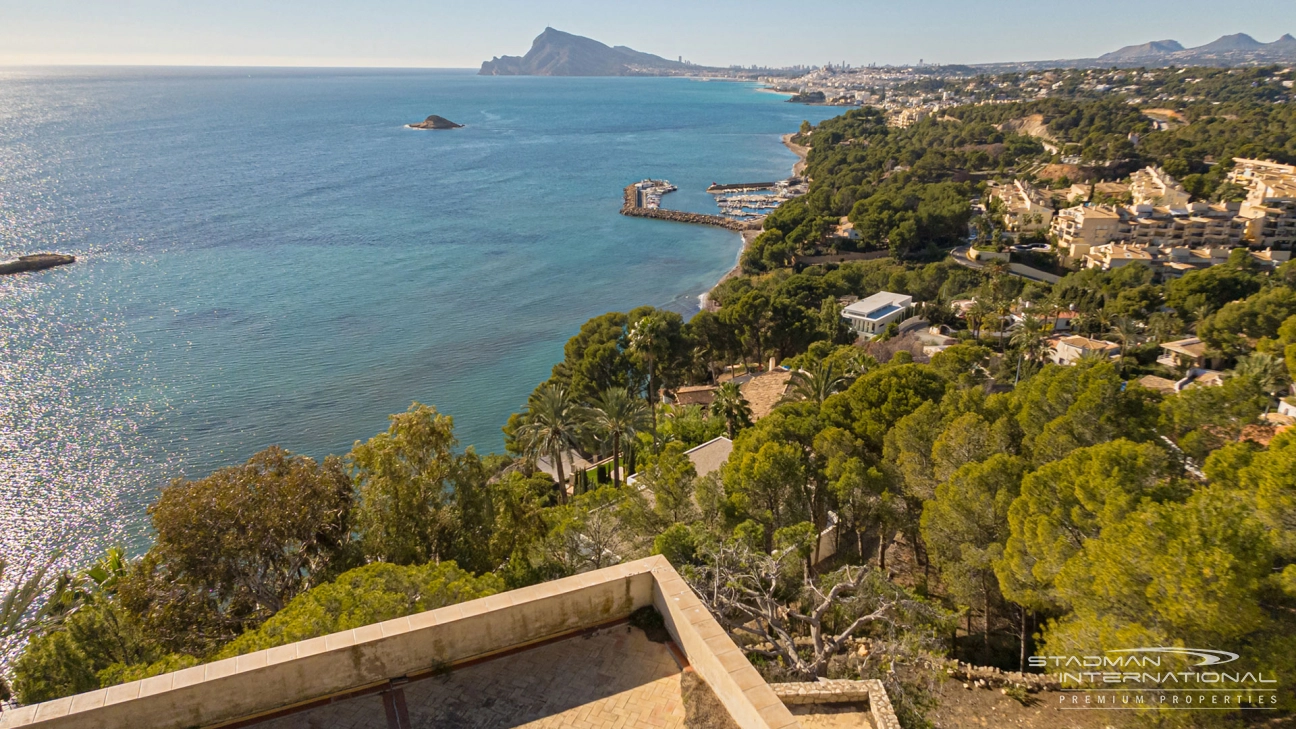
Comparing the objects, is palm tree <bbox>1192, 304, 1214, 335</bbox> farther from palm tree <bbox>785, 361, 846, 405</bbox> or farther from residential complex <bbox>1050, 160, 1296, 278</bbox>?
palm tree <bbox>785, 361, 846, 405</bbox>

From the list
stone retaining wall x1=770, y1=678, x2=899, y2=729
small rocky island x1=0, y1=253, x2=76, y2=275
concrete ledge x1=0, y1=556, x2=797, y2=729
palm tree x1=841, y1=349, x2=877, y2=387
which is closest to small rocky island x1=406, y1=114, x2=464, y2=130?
small rocky island x1=0, y1=253, x2=76, y2=275

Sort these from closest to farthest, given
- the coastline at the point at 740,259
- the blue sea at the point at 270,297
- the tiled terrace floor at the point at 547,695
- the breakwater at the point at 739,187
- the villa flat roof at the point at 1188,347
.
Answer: the tiled terrace floor at the point at 547,695 < the blue sea at the point at 270,297 < the villa flat roof at the point at 1188,347 < the coastline at the point at 740,259 < the breakwater at the point at 739,187

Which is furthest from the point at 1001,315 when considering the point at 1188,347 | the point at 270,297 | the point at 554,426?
the point at 270,297

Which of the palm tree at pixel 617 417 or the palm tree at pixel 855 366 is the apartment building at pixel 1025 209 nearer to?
the palm tree at pixel 855 366

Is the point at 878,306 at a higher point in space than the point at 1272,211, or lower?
lower

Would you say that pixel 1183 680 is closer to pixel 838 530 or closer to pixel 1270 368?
pixel 838 530

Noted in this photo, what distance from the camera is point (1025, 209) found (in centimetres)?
7544

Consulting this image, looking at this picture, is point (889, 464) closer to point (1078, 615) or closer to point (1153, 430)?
point (1153, 430)

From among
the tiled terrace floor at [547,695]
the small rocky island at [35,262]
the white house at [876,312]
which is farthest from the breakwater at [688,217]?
the tiled terrace floor at [547,695]

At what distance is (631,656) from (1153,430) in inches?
587

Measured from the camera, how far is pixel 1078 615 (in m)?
11.7

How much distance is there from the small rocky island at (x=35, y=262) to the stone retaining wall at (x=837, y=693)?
71647 millimetres

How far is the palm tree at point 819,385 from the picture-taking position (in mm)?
26562

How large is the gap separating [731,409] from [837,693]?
63.0ft
